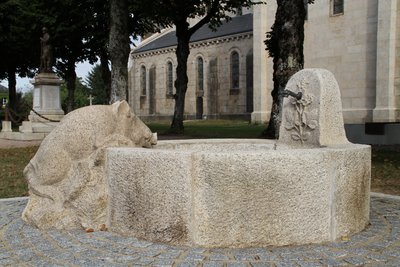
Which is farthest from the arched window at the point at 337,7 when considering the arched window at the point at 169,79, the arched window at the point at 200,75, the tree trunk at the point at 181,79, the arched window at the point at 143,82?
the arched window at the point at 143,82

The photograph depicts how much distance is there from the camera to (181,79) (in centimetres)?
2078

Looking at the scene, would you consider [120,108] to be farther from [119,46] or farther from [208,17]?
[208,17]

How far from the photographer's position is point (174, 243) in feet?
13.2

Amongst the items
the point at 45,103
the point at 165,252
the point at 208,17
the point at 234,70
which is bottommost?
the point at 165,252

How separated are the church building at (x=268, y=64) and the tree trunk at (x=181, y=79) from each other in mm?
8570

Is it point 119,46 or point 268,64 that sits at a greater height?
point 268,64

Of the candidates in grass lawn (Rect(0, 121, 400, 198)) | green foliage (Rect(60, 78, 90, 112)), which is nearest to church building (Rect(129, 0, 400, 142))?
grass lawn (Rect(0, 121, 400, 198))

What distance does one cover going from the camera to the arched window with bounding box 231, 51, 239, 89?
4184 centimetres

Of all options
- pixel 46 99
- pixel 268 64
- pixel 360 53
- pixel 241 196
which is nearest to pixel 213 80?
pixel 268 64

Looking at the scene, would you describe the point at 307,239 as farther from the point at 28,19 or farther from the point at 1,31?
the point at 1,31

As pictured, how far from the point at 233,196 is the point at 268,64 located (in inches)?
1165

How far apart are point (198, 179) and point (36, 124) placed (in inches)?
677

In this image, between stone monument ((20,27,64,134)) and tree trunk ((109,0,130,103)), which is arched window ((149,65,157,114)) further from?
tree trunk ((109,0,130,103))

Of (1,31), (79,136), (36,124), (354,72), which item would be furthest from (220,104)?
(79,136)
